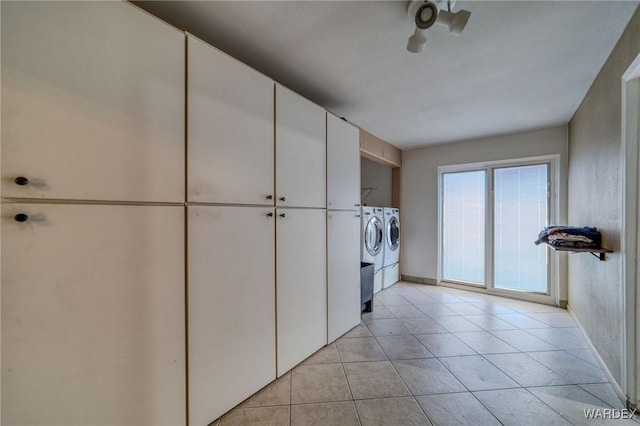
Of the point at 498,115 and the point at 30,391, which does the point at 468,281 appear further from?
the point at 30,391

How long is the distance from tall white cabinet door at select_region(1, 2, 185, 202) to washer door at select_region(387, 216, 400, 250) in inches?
133

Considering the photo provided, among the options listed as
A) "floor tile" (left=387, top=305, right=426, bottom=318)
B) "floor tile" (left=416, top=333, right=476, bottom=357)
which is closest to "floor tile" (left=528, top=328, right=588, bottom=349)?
"floor tile" (left=416, top=333, right=476, bottom=357)

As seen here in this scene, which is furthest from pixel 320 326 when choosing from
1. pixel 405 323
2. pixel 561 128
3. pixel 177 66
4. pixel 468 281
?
pixel 561 128

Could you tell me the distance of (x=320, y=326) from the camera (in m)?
2.25

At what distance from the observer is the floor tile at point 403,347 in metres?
2.19

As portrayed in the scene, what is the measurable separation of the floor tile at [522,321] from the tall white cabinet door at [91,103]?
358cm

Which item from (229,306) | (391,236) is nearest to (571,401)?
(229,306)

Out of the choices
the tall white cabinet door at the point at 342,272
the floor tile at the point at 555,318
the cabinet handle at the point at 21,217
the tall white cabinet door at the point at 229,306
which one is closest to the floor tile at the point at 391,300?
the tall white cabinet door at the point at 342,272

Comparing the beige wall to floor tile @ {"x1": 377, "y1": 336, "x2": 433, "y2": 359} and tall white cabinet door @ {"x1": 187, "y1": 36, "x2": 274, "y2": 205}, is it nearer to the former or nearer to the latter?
floor tile @ {"x1": 377, "y1": 336, "x2": 433, "y2": 359}

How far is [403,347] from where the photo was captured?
2.33 metres

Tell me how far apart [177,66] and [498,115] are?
3.36 metres

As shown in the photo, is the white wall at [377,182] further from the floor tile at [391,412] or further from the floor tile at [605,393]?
the floor tile at [391,412]

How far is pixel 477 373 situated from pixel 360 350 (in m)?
0.92

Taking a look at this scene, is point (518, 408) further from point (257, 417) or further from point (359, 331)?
point (257, 417)
